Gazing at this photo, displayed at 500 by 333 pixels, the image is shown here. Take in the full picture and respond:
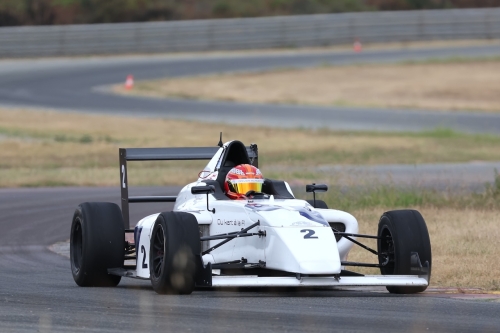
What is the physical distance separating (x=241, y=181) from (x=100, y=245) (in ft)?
5.39

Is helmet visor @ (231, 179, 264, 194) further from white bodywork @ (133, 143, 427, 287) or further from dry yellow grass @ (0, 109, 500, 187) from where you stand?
dry yellow grass @ (0, 109, 500, 187)

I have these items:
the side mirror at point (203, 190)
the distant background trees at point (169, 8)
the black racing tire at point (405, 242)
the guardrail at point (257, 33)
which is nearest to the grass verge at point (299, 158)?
the black racing tire at point (405, 242)

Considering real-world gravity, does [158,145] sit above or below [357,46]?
below

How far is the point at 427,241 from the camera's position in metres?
10.9

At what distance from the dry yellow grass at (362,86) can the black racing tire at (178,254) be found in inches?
1315

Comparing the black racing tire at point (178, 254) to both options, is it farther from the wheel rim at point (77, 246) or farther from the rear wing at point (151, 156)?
the rear wing at point (151, 156)

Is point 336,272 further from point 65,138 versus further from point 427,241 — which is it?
point 65,138

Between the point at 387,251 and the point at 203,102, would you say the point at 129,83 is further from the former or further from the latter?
the point at 387,251

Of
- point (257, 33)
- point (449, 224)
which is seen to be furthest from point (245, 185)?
point (257, 33)

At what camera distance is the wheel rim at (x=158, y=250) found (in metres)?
10.7

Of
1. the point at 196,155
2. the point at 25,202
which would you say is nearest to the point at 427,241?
the point at 196,155

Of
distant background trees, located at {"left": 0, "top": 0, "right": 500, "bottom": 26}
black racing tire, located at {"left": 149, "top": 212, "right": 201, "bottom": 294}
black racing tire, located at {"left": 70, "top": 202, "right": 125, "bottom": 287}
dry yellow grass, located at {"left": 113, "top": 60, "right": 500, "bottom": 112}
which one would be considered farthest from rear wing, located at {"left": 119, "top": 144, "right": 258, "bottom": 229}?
distant background trees, located at {"left": 0, "top": 0, "right": 500, "bottom": 26}

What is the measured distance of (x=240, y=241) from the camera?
11.1m

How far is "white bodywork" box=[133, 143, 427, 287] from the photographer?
395 inches
